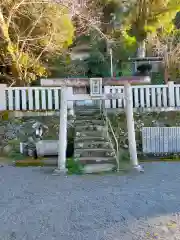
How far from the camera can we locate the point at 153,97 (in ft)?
30.7

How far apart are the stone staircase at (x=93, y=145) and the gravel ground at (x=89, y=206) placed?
651mm

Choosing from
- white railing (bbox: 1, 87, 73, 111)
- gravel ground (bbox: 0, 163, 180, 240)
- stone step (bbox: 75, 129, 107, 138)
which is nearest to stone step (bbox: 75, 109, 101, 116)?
white railing (bbox: 1, 87, 73, 111)

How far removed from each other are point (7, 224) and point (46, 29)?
8046 mm

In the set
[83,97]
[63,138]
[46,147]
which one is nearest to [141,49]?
[46,147]

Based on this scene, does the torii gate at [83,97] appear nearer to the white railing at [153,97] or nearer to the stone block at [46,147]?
the stone block at [46,147]

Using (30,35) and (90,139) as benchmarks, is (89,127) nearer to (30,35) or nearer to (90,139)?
Answer: (90,139)

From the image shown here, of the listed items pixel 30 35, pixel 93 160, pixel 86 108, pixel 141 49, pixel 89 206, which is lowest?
pixel 89 206

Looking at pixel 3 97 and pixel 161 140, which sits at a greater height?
pixel 3 97

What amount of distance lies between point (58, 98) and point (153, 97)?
277cm

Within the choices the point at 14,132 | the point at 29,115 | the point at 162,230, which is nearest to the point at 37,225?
the point at 162,230

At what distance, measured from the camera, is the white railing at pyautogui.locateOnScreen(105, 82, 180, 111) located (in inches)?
367

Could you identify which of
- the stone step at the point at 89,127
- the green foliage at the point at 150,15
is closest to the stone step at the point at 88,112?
the stone step at the point at 89,127

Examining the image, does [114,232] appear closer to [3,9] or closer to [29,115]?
[29,115]

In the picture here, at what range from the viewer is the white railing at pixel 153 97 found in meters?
9.33
